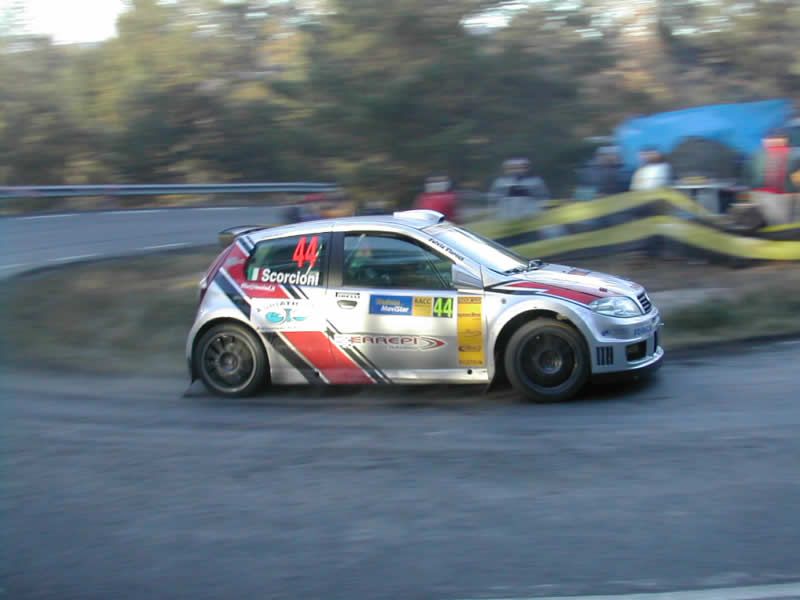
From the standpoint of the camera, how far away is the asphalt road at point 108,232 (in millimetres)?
17906

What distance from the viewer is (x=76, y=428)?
8.23 metres

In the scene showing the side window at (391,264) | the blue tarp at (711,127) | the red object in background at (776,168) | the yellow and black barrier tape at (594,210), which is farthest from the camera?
the blue tarp at (711,127)

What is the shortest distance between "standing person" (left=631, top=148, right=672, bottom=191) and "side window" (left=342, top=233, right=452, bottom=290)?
732 cm

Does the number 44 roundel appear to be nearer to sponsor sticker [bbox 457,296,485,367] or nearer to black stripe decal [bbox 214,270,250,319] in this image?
black stripe decal [bbox 214,270,250,319]

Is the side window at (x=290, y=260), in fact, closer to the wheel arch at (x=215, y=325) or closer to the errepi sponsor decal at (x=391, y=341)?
the wheel arch at (x=215, y=325)

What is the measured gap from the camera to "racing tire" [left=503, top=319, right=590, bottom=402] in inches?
312

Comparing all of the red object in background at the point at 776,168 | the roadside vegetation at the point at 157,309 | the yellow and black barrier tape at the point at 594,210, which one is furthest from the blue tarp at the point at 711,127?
the roadside vegetation at the point at 157,309

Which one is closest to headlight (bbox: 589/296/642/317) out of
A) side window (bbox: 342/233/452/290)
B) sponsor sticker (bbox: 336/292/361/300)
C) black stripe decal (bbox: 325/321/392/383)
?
side window (bbox: 342/233/452/290)

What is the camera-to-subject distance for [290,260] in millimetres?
8789

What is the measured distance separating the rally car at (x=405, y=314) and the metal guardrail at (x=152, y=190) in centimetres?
1639

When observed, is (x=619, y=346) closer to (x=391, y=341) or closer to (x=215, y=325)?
(x=391, y=341)

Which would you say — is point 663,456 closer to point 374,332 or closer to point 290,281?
point 374,332

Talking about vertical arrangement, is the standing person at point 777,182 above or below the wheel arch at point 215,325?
above

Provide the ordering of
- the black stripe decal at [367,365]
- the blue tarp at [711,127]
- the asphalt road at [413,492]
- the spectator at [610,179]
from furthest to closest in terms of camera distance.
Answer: the blue tarp at [711,127] < the spectator at [610,179] < the black stripe decal at [367,365] < the asphalt road at [413,492]
